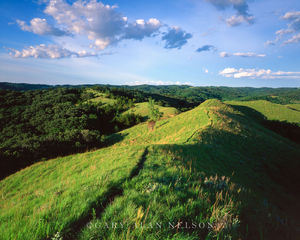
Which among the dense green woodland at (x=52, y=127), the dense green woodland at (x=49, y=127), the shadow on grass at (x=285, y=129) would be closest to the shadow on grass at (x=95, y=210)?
the dense green woodland at (x=52, y=127)

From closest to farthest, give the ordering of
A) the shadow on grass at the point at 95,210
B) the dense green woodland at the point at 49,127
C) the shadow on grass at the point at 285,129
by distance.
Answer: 1. the shadow on grass at the point at 95,210
2. the dense green woodland at the point at 49,127
3. the shadow on grass at the point at 285,129

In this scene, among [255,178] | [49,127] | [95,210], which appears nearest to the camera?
[95,210]

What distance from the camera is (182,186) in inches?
166

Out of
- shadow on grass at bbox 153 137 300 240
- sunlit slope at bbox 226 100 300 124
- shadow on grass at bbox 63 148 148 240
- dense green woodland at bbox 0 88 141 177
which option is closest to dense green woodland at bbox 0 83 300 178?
dense green woodland at bbox 0 88 141 177

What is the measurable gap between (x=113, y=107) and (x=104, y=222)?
4278 inches

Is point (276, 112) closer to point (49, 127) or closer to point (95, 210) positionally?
point (95, 210)

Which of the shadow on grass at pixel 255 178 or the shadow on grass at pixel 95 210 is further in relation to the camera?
the shadow on grass at pixel 255 178

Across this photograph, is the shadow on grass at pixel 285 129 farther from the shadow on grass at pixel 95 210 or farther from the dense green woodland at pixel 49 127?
the shadow on grass at pixel 95 210

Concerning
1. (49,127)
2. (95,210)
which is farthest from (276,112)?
(49,127)

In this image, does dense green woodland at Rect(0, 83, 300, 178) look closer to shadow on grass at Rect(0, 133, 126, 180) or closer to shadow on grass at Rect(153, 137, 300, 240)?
shadow on grass at Rect(0, 133, 126, 180)

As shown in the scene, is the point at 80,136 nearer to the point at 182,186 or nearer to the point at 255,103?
the point at 182,186

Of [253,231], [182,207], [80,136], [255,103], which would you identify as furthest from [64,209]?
[255,103]

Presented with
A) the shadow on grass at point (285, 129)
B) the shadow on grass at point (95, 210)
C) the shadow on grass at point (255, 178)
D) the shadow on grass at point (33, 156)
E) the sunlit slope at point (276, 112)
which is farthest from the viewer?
the sunlit slope at point (276, 112)

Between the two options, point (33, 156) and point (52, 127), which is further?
point (52, 127)
